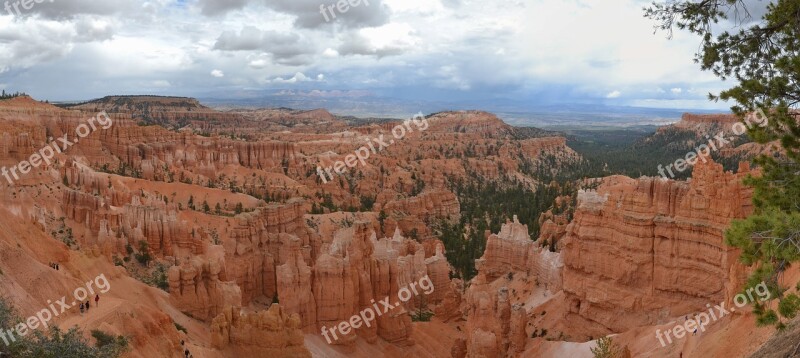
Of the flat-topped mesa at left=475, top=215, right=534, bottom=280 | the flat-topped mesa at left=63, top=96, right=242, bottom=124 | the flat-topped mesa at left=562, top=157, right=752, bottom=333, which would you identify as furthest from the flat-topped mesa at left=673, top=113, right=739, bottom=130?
the flat-topped mesa at left=562, top=157, right=752, bottom=333

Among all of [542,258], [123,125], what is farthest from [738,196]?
[123,125]

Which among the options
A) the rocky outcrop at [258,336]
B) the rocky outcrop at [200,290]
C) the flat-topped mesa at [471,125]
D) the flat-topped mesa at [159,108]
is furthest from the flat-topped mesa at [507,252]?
the flat-topped mesa at [159,108]

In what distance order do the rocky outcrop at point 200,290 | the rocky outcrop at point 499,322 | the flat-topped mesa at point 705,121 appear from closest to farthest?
the rocky outcrop at point 499,322 < the rocky outcrop at point 200,290 < the flat-topped mesa at point 705,121

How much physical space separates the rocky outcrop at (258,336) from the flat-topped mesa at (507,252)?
17088 millimetres

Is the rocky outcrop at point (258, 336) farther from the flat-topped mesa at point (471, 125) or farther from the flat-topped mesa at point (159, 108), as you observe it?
the flat-topped mesa at point (159, 108)

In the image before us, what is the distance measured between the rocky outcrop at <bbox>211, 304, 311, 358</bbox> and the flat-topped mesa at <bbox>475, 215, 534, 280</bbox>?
17.1m

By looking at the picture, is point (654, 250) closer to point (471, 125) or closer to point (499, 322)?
point (499, 322)

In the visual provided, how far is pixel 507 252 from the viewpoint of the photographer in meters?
33.2

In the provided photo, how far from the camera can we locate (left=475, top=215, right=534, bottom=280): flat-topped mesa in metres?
32.7

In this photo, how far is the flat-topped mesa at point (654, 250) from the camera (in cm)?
2084

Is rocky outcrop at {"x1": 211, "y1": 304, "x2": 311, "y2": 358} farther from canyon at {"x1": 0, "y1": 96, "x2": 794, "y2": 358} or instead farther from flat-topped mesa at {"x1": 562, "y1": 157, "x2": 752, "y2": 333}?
flat-topped mesa at {"x1": 562, "y1": 157, "x2": 752, "y2": 333}

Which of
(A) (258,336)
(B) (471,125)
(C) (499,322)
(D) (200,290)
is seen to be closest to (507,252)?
(C) (499,322)

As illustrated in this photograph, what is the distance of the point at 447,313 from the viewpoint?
31.7 meters

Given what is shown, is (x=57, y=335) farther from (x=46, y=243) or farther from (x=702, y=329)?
(x=702, y=329)
